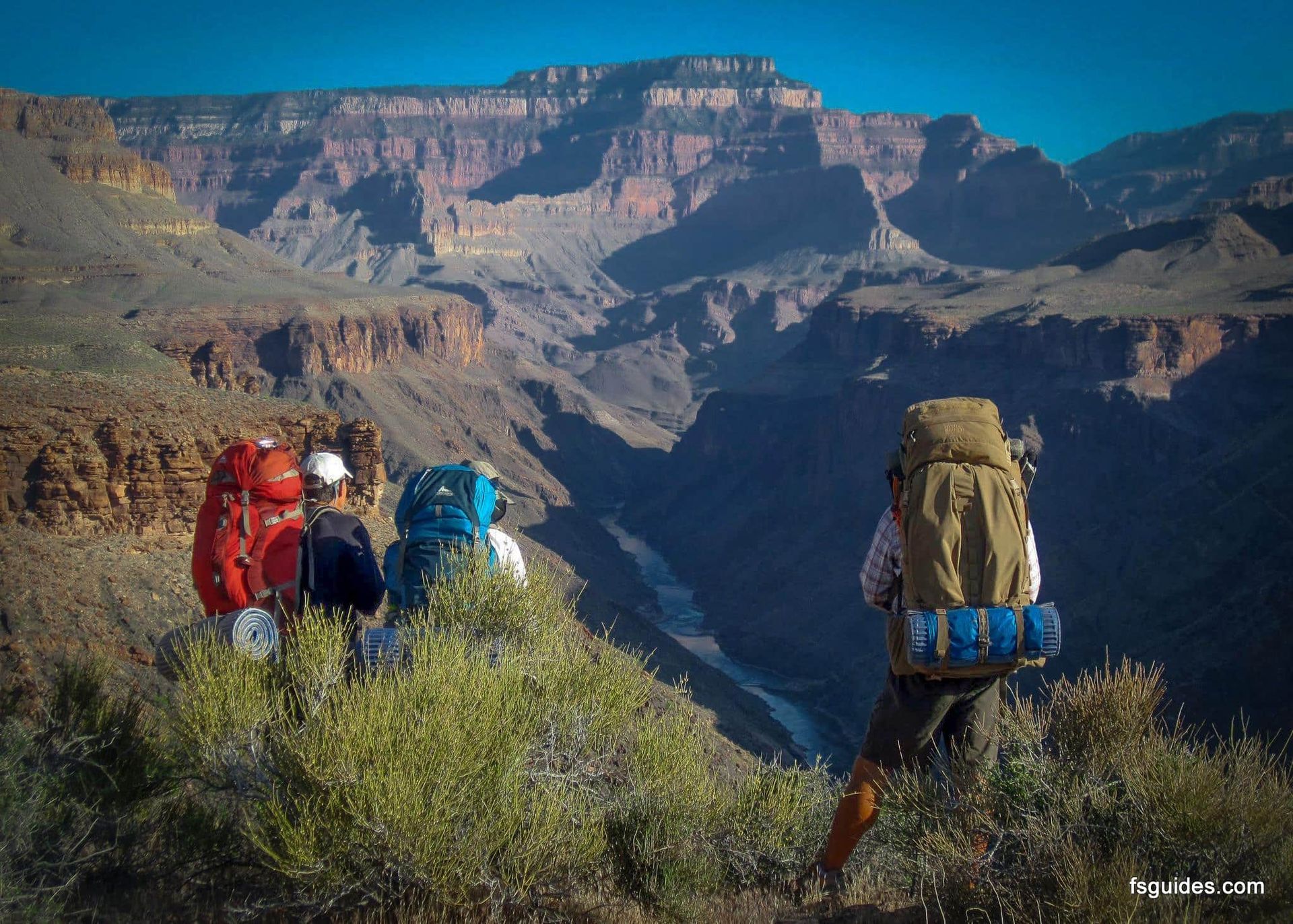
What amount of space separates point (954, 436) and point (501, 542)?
3.03 m

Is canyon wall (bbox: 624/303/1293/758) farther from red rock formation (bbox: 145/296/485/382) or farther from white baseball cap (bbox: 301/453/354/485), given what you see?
white baseball cap (bbox: 301/453/354/485)

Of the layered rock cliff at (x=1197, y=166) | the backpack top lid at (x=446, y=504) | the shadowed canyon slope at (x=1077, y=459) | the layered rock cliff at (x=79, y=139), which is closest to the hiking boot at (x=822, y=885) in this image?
the backpack top lid at (x=446, y=504)

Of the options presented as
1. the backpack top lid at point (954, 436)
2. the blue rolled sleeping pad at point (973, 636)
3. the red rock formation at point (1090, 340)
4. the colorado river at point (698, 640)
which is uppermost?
the red rock formation at point (1090, 340)

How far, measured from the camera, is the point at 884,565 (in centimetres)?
609

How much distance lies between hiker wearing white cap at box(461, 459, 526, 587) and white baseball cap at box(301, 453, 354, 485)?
32.9 inches

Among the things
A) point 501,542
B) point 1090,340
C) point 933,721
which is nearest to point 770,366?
point 1090,340

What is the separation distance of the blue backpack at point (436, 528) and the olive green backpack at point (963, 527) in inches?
107

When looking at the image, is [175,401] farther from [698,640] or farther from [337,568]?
[698,640]

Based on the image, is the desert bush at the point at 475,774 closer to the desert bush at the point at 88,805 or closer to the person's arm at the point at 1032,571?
the desert bush at the point at 88,805

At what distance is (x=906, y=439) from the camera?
5973 millimetres

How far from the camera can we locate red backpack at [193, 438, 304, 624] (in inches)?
273

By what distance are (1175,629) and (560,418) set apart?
57.4m

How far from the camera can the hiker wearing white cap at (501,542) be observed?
23.9 feet

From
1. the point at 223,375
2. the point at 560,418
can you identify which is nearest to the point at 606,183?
the point at 560,418
